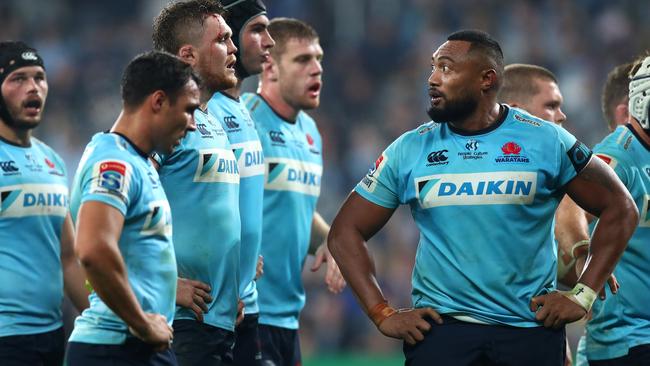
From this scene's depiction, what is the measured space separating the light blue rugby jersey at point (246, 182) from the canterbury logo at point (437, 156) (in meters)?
1.36

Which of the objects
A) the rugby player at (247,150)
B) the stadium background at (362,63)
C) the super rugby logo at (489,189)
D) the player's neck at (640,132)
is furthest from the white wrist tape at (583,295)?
the stadium background at (362,63)

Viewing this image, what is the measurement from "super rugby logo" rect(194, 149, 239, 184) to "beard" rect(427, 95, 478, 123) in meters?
1.17

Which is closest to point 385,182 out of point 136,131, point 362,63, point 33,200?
point 136,131

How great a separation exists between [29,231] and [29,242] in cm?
7

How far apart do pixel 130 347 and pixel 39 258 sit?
204 cm

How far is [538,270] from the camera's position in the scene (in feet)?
18.8

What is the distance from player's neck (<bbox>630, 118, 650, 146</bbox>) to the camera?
6641 millimetres

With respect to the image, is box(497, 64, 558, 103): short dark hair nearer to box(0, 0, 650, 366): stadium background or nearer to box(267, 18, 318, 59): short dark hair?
box(267, 18, 318, 59): short dark hair

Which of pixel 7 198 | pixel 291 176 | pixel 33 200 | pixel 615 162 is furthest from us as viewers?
pixel 291 176

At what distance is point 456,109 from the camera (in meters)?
5.87

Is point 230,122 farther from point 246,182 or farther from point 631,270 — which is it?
point 631,270

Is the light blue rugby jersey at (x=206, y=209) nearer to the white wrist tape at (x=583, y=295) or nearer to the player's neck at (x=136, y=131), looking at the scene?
the player's neck at (x=136, y=131)

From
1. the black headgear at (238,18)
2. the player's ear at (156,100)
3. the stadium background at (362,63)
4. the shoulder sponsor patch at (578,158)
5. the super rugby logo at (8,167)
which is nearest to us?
the player's ear at (156,100)

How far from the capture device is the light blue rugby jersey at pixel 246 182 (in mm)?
6684
